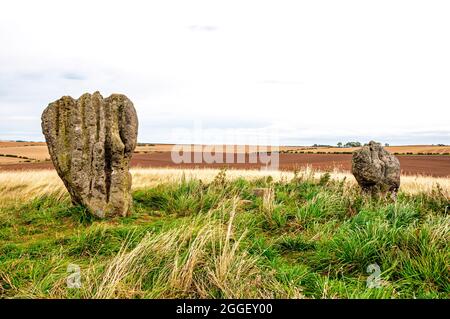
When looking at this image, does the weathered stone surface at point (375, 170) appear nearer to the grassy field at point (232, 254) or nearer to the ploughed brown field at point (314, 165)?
the grassy field at point (232, 254)

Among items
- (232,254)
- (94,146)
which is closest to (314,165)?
(94,146)

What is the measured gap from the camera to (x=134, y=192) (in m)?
11.2

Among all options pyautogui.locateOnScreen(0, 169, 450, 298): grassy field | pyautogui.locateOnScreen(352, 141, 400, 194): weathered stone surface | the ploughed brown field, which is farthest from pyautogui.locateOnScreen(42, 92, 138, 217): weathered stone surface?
the ploughed brown field

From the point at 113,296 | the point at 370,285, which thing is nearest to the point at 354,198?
the point at 370,285

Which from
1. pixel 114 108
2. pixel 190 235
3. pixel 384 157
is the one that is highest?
pixel 114 108

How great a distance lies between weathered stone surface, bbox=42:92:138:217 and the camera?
8.55m

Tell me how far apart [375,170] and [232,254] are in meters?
6.87

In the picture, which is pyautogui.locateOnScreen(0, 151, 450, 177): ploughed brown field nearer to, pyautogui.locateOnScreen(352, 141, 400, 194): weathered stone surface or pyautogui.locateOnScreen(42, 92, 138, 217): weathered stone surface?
pyautogui.locateOnScreen(352, 141, 400, 194): weathered stone surface

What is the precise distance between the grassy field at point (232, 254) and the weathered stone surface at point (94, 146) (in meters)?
0.46

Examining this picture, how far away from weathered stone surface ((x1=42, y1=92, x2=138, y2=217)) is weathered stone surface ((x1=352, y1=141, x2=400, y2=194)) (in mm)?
5985

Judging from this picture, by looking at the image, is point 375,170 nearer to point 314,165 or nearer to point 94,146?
point 94,146

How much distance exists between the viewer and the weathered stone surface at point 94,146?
8.55 m

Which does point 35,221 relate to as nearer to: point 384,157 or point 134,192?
point 134,192

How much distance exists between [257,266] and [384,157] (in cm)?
713
